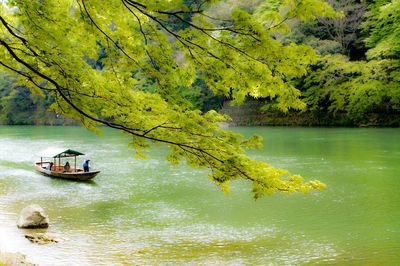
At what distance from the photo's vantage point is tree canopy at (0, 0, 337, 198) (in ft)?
14.5

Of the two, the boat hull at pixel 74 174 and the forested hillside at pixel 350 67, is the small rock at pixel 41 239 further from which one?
the forested hillside at pixel 350 67

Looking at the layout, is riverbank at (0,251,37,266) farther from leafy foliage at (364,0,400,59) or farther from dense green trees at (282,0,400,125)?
leafy foliage at (364,0,400,59)

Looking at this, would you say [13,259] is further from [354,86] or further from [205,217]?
[354,86]

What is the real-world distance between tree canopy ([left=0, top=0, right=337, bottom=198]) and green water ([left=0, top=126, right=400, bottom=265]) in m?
3.28

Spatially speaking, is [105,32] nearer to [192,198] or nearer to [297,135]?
[192,198]

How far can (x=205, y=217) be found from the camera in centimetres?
1257

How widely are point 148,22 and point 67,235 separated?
24.4 feet

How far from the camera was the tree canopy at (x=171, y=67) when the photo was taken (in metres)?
4.41

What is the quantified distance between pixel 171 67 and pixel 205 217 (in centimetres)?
817

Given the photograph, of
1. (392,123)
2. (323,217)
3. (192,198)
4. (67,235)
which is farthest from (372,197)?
(392,123)

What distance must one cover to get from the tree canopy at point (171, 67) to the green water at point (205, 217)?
3.28 m

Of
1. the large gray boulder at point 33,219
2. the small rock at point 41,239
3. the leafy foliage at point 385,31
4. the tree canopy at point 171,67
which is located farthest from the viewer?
the leafy foliage at point 385,31

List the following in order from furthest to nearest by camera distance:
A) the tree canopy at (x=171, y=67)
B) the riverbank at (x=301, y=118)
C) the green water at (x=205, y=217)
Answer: the riverbank at (x=301, y=118) < the green water at (x=205, y=217) < the tree canopy at (x=171, y=67)

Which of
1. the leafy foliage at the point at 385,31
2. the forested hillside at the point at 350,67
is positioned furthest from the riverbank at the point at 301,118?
the leafy foliage at the point at 385,31
